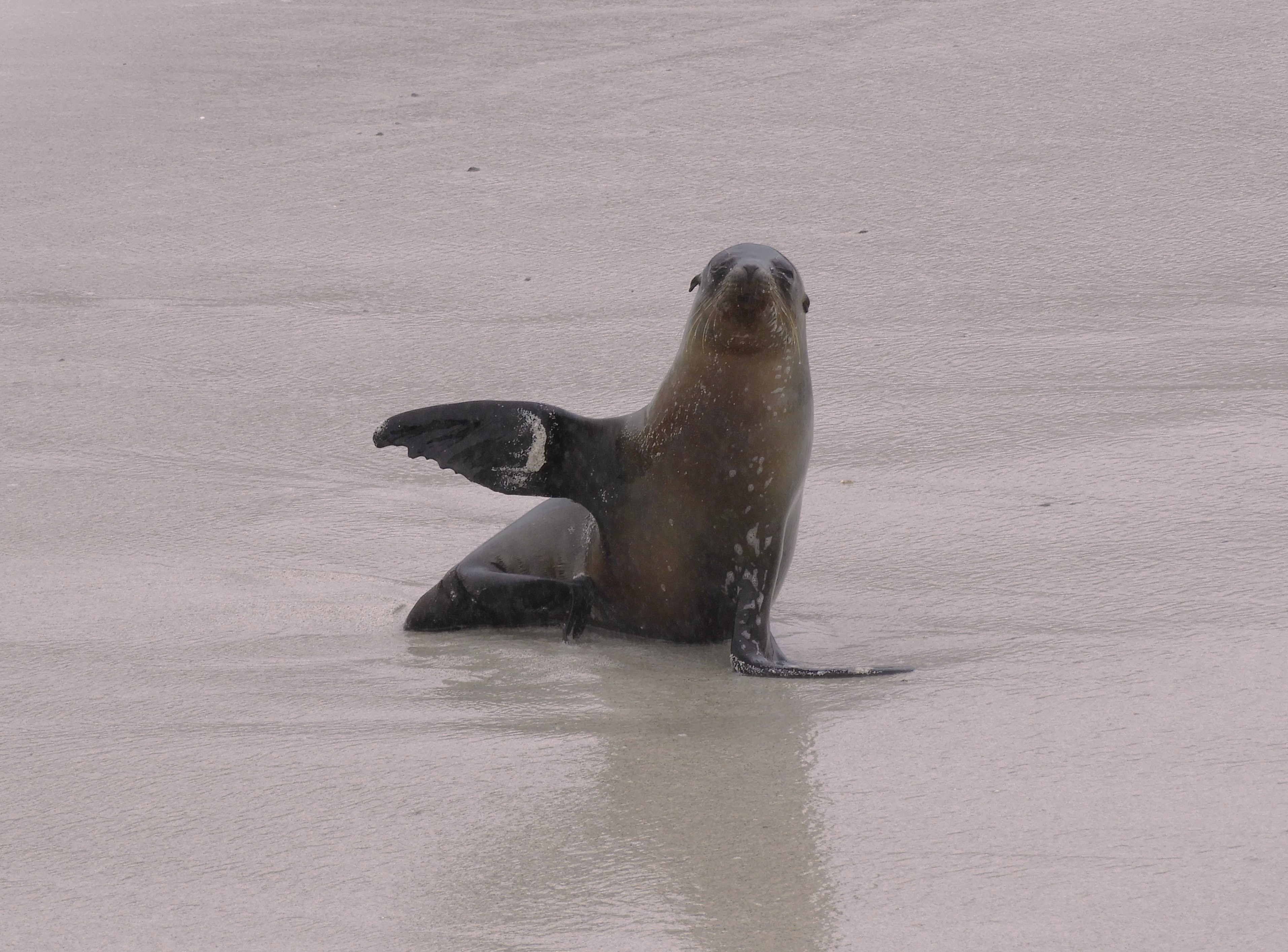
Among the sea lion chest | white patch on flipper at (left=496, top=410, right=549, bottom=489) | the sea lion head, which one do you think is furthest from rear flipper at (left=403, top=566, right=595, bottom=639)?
the sea lion head

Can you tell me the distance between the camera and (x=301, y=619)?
13.0ft

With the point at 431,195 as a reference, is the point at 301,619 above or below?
below

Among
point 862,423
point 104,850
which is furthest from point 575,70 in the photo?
point 104,850

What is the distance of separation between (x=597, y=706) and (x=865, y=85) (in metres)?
5.34

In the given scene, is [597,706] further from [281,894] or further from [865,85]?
[865,85]

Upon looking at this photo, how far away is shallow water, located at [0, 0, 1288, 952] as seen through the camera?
253 cm

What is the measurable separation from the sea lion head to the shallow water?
70 centimetres

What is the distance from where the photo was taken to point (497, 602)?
12.9ft

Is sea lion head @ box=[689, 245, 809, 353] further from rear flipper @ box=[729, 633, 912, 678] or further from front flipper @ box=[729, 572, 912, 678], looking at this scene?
rear flipper @ box=[729, 633, 912, 678]

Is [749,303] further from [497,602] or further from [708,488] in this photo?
[497,602]

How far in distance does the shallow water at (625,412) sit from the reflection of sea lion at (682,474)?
12cm

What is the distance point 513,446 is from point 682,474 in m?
0.39

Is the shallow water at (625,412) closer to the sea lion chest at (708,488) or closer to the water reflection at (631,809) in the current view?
the water reflection at (631,809)

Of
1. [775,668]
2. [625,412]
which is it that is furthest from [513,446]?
[625,412]
